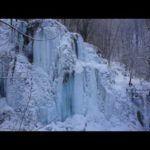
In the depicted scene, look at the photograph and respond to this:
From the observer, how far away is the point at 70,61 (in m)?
6.16

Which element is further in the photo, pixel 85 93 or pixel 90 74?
pixel 90 74

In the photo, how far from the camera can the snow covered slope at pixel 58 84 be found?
4698mm

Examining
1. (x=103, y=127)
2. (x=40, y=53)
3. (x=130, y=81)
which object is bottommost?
(x=103, y=127)

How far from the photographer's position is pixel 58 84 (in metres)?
5.67

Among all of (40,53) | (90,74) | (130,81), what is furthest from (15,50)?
(130,81)

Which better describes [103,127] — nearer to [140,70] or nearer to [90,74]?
[140,70]

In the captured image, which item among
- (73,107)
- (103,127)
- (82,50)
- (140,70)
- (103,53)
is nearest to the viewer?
(103,127)

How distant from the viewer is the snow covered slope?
470cm
